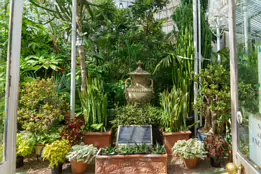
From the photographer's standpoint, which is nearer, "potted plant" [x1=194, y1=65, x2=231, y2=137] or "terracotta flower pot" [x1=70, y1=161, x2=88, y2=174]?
"terracotta flower pot" [x1=70, y1=161, x2=88, y2=174]

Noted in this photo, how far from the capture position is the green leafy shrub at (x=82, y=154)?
2375 mm

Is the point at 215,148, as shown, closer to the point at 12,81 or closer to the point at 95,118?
the point at 95,118

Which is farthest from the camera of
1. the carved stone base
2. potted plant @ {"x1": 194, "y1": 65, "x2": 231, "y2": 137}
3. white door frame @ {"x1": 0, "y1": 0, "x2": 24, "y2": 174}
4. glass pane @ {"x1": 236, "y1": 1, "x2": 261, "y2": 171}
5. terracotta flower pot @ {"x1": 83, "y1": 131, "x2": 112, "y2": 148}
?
terracotta flower pot @ {"x1": 83, "y1": 131, "x2": 112, "y2": 148}

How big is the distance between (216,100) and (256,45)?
2248 millimetres

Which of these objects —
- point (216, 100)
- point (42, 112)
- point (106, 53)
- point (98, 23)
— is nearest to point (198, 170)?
point (216, 100)

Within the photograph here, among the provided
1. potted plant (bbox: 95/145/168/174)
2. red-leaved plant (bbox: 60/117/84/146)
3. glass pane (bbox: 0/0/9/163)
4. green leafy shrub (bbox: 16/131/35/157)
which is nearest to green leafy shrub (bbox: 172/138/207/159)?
potted plant (bbox: 95/145/168/174)

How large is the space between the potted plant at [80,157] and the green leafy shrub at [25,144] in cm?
64

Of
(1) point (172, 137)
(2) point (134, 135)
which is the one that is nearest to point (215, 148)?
(1) point (172, 137)

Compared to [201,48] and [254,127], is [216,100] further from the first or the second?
[254,127]

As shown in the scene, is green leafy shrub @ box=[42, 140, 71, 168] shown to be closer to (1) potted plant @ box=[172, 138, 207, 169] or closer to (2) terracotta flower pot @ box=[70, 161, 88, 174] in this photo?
(2) terracotta flower pot @ box=[70, 161, 88, 174]

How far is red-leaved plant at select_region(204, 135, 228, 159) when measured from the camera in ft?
8.21

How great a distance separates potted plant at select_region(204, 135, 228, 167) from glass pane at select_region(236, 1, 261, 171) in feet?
5.83

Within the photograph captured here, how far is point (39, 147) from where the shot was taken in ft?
9.15

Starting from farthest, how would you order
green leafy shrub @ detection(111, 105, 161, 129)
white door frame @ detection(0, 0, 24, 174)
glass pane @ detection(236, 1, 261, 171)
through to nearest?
A: green leafy shrub @ detection(111, 105, 161, 129) < white door frame @ detection(0, 0, 24, 174) < glass pane @ detection(236, 1, 261, 171)
